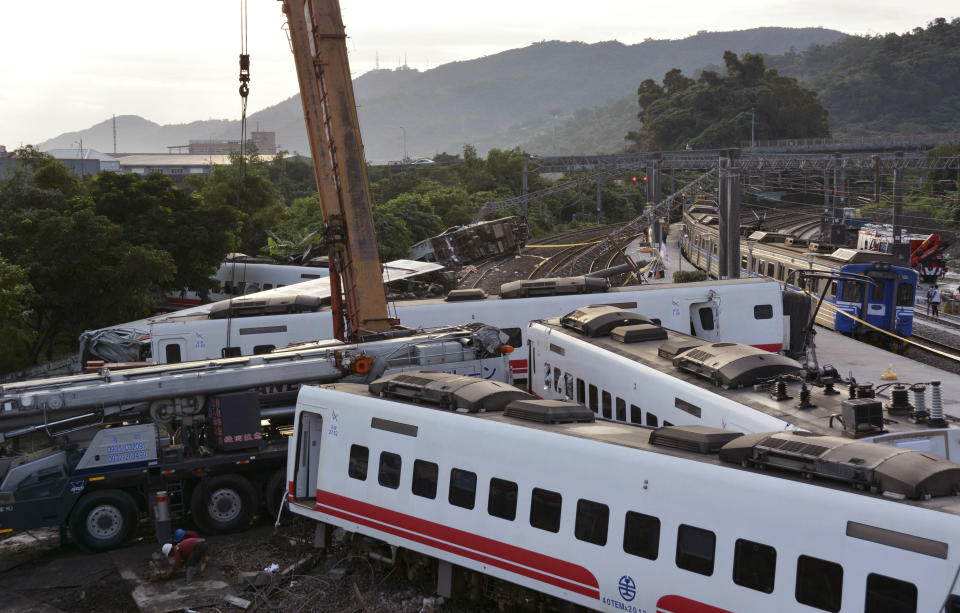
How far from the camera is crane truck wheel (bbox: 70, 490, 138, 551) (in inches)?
641

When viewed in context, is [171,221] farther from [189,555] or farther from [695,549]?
[695,549]

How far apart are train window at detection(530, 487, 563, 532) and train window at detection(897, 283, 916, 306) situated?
2522 cm

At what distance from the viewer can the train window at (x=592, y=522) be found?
1099 centimetres

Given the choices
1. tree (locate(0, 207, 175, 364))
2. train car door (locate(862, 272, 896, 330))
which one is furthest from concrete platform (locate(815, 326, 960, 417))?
tree (locate(0, 207, 175, 364))

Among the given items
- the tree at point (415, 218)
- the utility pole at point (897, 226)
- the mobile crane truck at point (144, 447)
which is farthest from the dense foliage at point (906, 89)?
the mobile crane truck at point (144, 447)

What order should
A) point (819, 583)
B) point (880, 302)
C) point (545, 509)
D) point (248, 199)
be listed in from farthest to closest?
point (248, 199), point (880, 302), point (545, 509), point (819, 583)

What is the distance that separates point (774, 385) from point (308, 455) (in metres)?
7.63

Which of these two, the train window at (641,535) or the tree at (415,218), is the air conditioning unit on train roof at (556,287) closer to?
the train window at (641,535)

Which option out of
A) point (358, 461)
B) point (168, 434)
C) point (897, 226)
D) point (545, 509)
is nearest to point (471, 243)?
point (897, 226)

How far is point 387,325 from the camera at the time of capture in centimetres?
2223

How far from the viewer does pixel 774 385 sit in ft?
44.5

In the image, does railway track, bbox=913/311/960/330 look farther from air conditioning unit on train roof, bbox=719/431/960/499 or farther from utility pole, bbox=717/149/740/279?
air conditioning unit on train roof, bbox=719/431/960/499

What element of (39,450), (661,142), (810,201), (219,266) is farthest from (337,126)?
(661,142)

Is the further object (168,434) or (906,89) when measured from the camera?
(906,89)
